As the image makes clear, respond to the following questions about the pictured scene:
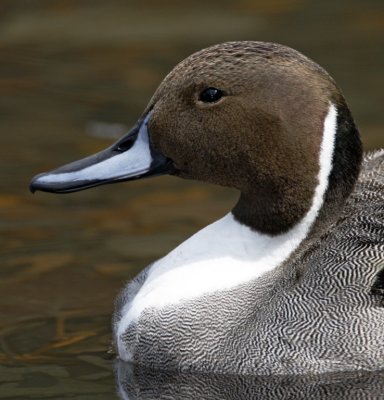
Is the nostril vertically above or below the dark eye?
below

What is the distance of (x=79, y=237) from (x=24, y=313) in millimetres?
871

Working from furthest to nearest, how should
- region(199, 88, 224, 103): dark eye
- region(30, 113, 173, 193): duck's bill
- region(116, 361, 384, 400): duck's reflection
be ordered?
region(30, 113, 173, 193): duck's bill, region(199, 88, 224, 103): dark eye, region(116, 361, 384, 400): duck's reflection

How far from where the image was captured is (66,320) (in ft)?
20.2

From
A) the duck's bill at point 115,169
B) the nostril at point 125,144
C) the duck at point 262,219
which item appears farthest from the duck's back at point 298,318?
the nostril at point 125,144

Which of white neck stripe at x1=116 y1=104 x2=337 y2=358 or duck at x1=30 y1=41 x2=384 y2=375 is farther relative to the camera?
white neck stripe at x1=116 y1=104 x2=337 y2=358

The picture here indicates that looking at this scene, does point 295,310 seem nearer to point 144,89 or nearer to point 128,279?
point 128,279

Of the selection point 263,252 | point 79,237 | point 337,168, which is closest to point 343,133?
point 337,168

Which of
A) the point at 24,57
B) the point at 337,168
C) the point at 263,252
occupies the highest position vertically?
the point at 337,168

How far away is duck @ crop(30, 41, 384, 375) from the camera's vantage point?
5266 millimetres

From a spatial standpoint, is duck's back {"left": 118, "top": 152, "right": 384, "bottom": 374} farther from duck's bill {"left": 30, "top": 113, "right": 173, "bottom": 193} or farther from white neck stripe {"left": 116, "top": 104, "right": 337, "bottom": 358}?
duck's bill {"left": 30, "top": 113, "right": 173, "bottom": 193}

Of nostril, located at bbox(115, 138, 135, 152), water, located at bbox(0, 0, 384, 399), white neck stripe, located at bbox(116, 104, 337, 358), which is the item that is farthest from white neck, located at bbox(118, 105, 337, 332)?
nostril, located at bbox(115, 138, 135, 152)

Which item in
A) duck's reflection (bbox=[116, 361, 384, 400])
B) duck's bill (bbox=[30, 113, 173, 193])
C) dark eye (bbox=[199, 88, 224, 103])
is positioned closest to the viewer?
duck's reflection (bbox=[116, 361, 384, 400])

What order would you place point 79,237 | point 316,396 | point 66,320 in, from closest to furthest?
point 316,396 → point 66,320 → point 79,237

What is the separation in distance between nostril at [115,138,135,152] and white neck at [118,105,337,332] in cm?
46
